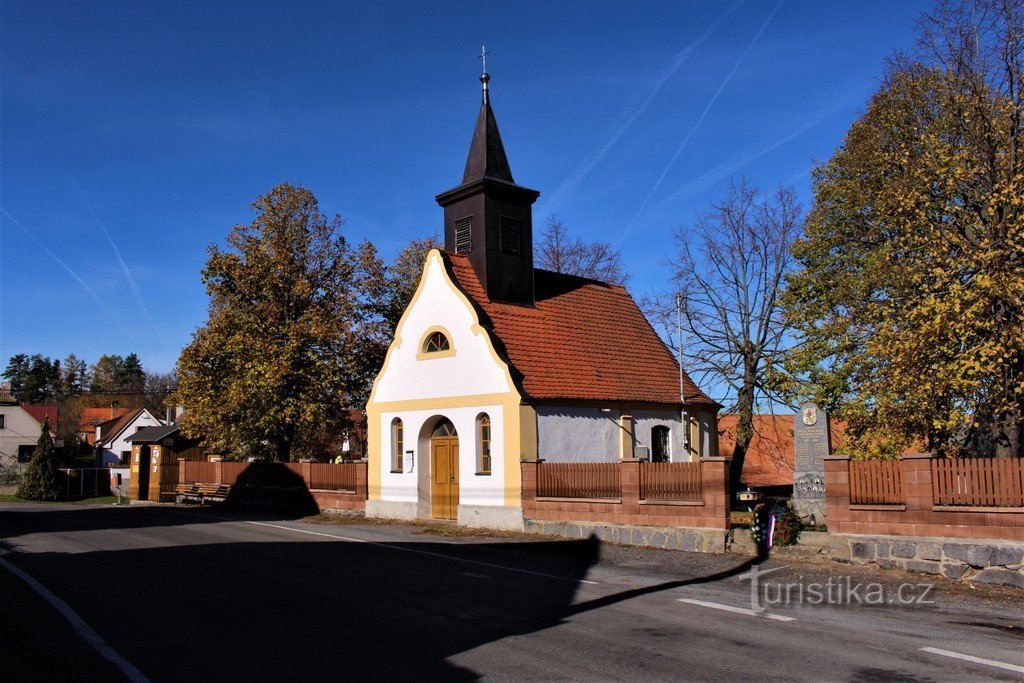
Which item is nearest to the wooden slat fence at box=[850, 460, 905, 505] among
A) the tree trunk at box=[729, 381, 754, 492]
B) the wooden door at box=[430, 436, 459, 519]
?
the wooden door at box=[430, 436, 459, 519]

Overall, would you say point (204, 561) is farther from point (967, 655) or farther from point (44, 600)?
point (967, 655)

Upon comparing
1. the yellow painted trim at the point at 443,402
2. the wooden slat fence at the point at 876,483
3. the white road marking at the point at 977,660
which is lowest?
the white road marking at the point at 977,660

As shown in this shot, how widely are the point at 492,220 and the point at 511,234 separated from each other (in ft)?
2.55

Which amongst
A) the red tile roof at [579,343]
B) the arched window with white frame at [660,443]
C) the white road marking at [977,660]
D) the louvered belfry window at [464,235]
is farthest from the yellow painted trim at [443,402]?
the white road marking at [977,660]

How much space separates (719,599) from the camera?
1110 cm

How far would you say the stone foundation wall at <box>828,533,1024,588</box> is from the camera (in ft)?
40.0

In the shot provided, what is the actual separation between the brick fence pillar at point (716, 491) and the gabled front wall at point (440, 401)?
17.1 ft

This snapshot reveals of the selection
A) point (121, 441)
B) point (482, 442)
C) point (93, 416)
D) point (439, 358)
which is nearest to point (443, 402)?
point (439, 358)

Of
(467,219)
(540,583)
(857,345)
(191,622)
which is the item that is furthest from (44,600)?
(857,345)

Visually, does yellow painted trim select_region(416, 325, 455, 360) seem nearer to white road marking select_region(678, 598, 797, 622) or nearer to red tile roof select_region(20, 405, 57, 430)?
white road marking select_region(678, 598, 797, 622)

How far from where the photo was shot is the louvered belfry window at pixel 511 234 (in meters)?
23.5

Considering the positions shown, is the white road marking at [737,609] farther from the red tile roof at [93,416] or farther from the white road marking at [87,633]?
the red tile roof at [93,416]

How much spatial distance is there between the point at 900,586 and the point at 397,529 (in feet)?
39.8

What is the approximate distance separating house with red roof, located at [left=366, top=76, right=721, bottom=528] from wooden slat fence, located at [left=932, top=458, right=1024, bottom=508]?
7.13 meters
